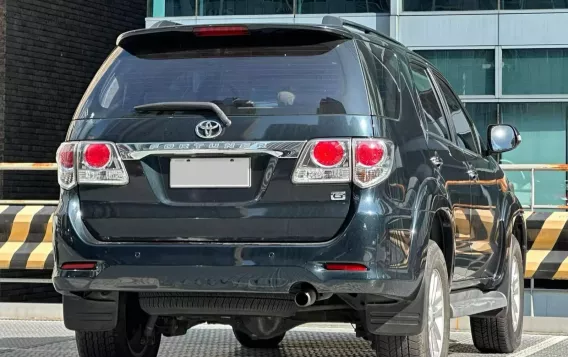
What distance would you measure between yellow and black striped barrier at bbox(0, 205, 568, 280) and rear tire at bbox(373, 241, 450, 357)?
3913 millimetres

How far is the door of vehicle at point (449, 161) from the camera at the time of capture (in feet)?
21.0

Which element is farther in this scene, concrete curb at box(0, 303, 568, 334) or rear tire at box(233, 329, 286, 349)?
concrete curb at box(0, 303, 568, 334)

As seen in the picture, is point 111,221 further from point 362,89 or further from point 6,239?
point 6,239

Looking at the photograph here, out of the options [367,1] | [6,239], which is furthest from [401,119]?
[367,1]

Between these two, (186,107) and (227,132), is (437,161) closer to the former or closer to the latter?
(227,132)

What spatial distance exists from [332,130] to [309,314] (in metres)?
1.04

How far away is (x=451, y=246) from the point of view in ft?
20.9

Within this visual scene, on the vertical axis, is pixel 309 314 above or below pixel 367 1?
below

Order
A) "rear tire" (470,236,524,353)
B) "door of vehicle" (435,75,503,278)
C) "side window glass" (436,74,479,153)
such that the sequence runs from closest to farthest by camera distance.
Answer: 1. "door of vehicle" (435,75,503,278)
2. "side window glass" (436,74,479,153)
3. "rear tire" (470,236,524,353)

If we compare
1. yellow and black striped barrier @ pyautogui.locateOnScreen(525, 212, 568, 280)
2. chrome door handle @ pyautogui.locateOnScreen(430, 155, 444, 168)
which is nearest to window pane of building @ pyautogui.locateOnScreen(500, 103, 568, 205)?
yellow and black striped barrier @ pyautogui.locateOnScreen(525, 212, 568, 280)

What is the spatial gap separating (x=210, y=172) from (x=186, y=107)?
32 cm

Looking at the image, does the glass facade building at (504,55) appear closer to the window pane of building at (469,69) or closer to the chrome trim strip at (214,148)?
the window pane of building at (469,69)

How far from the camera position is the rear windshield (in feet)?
18.3

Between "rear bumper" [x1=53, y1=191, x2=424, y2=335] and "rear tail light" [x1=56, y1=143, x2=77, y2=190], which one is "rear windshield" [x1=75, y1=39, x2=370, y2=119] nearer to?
"rear tail light" [x1=56, y1=143, x2=77, y2=190]
